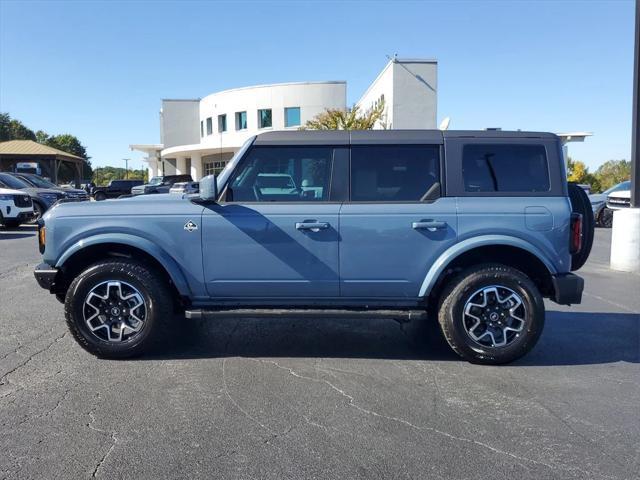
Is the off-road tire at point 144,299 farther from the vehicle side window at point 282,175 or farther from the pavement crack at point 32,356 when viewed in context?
the vehicle side window at point 282,175

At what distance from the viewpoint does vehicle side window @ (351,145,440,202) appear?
4.79 m

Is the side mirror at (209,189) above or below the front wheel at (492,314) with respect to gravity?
above

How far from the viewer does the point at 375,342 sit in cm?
548

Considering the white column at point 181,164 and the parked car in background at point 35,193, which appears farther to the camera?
the white column at point 181,164

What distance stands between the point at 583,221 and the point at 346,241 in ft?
7.71

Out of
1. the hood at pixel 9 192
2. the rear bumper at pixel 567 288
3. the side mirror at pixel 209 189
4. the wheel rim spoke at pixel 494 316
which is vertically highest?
the hood at pixel 9 192

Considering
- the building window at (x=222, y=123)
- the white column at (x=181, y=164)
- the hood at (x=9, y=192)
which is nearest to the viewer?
the hood at (x=9, y=192)

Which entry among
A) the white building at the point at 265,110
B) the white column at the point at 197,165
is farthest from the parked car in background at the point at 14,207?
the white column at the point at 197,165

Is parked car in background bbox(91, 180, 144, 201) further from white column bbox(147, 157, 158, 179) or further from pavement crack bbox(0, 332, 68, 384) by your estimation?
white column bbox(147, 157, 158, 179)

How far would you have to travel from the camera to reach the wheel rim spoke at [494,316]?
4672mm

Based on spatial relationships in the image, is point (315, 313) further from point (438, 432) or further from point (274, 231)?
point (438, 432)

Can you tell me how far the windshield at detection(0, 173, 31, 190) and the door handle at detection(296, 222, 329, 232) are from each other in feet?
52.4

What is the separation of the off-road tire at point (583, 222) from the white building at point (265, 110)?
78.1ft

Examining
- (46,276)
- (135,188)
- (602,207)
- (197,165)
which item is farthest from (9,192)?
(197,165)
